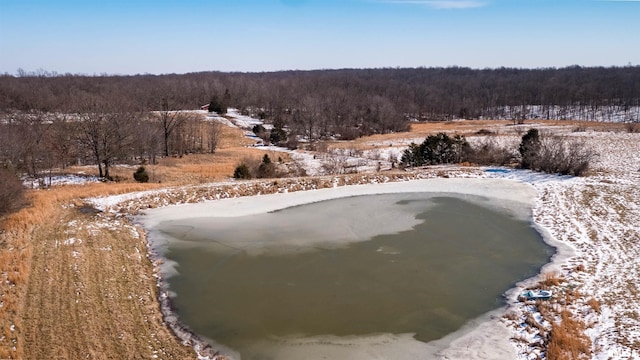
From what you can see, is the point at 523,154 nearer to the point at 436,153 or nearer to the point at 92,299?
Result: the point at 436,153

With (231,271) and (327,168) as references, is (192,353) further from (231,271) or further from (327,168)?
(327,168)

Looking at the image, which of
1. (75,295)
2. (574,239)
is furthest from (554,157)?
(75,295)

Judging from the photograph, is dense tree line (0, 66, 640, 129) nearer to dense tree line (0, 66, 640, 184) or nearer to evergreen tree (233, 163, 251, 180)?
dense tree line (0, 66, 640, 184)

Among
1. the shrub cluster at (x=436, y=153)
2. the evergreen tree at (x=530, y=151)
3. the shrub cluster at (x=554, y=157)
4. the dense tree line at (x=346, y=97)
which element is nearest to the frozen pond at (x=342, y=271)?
the shrub cluster at (x=554, y=157)

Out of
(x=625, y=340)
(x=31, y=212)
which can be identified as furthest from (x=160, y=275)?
(x=625, y=340)

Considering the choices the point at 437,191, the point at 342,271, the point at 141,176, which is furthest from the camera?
the point at 141,176

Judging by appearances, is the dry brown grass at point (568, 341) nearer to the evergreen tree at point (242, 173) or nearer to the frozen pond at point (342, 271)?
the frozen pond at point (342, 271)

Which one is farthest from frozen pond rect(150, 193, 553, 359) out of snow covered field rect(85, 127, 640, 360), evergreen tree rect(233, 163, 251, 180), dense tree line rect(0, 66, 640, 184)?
dense tree line rect(0, 66, 640, 184)
